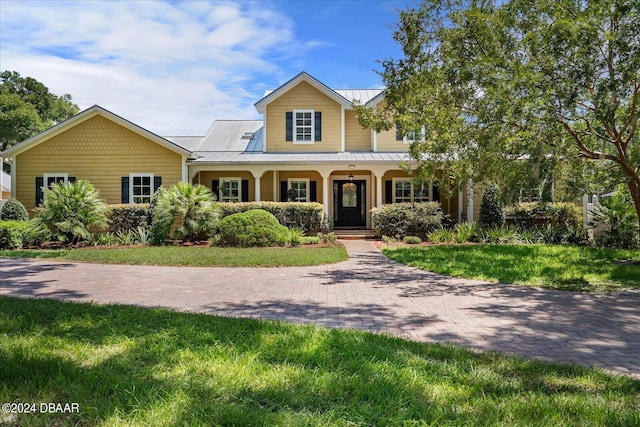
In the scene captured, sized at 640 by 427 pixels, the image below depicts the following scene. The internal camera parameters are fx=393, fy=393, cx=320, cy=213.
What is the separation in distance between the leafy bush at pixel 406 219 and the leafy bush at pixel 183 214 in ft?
21.6

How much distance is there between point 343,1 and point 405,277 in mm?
7884

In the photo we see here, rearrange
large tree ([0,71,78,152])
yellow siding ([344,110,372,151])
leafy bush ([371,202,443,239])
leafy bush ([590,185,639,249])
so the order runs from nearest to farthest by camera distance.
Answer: leafy bush ([590,185,639,249]) → leafy bush ([371,202,443,239]) → yellow siding ([344,110,372,151]) → large tree ([0,71,78,152])

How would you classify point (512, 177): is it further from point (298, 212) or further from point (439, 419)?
point (439, 419)

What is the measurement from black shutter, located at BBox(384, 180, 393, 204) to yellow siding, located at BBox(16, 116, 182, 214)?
31.7ft

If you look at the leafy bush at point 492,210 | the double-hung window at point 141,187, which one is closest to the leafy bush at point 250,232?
the double-hung window at point 141,187

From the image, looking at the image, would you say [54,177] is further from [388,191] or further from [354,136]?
[388,191]

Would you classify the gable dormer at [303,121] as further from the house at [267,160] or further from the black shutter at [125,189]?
the black shutter at [125,189]

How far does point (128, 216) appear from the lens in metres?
16.0

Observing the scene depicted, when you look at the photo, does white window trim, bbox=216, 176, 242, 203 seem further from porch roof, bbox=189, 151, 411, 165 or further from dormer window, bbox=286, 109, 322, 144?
dormer window, bbox=286, 109, 322, 144

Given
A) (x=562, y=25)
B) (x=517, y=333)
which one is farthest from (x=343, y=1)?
(x=517, y=333)

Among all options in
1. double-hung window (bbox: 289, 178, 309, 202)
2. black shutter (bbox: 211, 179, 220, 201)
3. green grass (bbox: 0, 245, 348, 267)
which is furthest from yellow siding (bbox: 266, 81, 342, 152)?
green grass (bbox: 0, 245, 348, 267)

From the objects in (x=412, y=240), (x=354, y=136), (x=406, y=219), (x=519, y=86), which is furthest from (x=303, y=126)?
(x=519, y=86)

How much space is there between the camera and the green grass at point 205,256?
33.3ft

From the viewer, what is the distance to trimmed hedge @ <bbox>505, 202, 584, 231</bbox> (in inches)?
647
